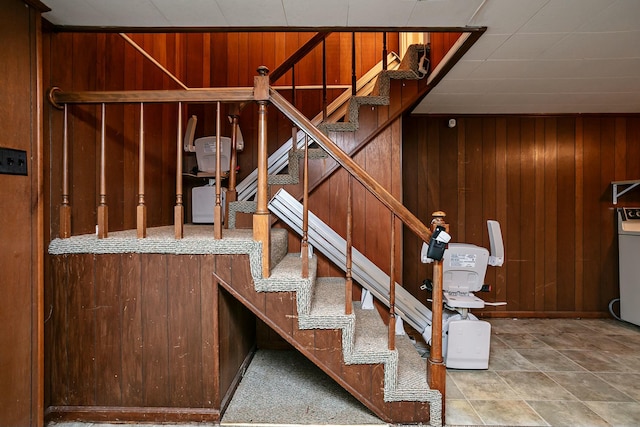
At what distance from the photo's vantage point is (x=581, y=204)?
3.59 m

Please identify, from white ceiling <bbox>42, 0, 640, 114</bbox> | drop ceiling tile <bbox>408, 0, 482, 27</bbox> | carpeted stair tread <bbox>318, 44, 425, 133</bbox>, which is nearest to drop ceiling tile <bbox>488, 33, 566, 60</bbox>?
white ceiling <bbox>42, 0, 640, 114</bbox>

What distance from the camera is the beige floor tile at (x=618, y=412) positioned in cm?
182

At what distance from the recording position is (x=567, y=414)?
1.88m

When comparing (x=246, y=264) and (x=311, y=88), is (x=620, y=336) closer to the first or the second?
(x=246, y=264)

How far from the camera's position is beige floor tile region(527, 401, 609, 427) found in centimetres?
181

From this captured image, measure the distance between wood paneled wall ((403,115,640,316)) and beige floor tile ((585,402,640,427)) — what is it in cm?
159

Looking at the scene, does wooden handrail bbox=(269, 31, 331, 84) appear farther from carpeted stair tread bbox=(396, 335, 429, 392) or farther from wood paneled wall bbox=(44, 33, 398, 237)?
carpeted stair tread bbox=(396, 335, 429, 392)

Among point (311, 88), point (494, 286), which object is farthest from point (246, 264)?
point (494, 286)

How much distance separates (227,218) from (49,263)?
1135mm

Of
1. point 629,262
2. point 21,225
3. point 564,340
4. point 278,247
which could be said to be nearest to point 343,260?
point 278,247

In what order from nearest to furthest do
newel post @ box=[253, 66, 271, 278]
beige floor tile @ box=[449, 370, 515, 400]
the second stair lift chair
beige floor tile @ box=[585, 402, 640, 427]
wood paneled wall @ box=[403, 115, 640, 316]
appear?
1. newel post @ box=[253, 66, 271, 278]
2. beige floor tile @ box=[585, 402, 640, 427]
3. beige floor tile @ box=[449, 370, 515, 400]
4. the second stair lift chair
5. wood paneled wall @ box=[403, 115, 640, 316]

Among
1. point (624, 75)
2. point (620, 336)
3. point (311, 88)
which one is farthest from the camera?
point (311, 88)

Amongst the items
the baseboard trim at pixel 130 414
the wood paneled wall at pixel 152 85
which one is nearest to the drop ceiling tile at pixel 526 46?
the wood paneled wall at pixel 152 85

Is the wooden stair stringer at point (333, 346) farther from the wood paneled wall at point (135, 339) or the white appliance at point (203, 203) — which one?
the white appliance at point (203, 203)
